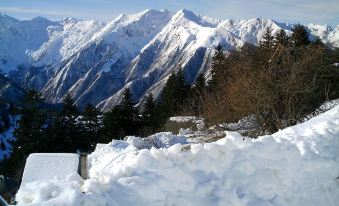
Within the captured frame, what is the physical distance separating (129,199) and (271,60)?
16.1 metres

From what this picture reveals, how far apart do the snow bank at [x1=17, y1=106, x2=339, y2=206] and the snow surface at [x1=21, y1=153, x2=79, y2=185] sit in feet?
6.86

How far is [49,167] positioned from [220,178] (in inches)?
191

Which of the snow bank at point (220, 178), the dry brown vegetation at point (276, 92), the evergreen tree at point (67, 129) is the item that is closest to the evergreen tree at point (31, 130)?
the evergreen tree at point (67, 129)

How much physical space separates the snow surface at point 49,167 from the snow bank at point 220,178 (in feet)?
6.86

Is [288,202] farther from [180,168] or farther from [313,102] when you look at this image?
[313,102]

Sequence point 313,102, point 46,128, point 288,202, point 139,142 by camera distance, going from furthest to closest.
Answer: point 46,128, point 313,102, point 139,142, point 288,202

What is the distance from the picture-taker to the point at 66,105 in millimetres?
53156

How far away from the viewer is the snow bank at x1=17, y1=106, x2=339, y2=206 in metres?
7.49

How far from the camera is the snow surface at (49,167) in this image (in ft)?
36.6

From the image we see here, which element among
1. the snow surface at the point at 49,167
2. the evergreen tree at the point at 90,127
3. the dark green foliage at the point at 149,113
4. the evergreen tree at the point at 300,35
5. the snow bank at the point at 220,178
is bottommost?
the evergreen tree at the point at 90,127

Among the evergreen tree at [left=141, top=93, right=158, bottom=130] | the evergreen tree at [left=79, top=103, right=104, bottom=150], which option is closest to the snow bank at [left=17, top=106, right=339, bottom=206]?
the evergreen tree at [left=79, top=103, right=104, bottom=150]

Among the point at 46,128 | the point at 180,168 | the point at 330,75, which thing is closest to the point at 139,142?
the point at 330,75

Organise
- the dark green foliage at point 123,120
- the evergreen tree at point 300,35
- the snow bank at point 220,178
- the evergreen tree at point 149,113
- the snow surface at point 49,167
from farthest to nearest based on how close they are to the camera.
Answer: the evergreen tree at point 149,113
the dark green foliage at point 123,120
the evergreen tree at point 300,35
the snow surface at point 49,167
the snow bank at point 220,178

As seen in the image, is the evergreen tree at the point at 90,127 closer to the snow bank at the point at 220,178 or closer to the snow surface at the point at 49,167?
the snow surface at the point at 49,167
